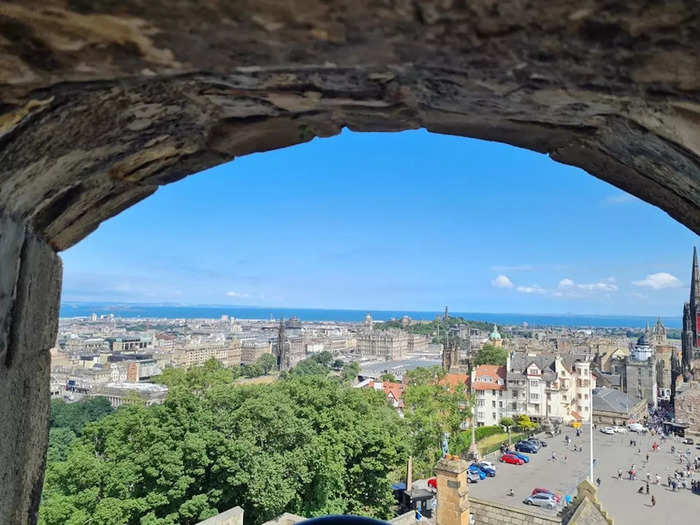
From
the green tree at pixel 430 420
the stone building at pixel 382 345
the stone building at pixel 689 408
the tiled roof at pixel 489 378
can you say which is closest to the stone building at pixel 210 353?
the stone building at pixel 382 345

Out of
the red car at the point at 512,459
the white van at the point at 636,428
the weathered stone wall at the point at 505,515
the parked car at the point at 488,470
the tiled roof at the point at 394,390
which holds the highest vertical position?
the weathered stone wall at the point at 505,515

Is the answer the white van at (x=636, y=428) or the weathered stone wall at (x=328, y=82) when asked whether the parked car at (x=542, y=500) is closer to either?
the weathered stone wall at (x=328, y=82)

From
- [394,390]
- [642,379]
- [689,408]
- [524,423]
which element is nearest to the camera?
[524,423]

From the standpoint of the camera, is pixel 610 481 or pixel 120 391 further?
pixel 120 391

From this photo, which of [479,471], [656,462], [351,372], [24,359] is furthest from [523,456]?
[351,372]

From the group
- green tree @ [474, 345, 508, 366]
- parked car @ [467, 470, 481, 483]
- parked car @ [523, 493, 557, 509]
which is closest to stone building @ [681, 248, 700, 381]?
green tree @ [474, 345, 508, 366]

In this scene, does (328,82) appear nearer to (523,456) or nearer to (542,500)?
(542,500)
